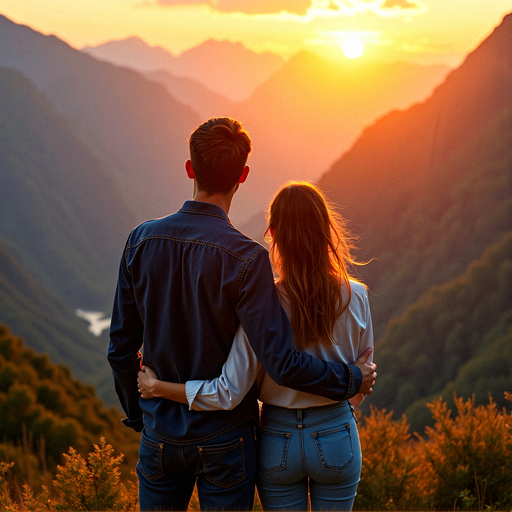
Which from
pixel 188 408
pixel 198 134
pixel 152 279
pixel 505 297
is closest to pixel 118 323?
pixel 152 279

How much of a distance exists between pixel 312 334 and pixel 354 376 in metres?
0.22

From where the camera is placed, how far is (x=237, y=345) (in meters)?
2.17

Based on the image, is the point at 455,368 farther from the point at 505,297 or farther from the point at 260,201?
the point at 260,201

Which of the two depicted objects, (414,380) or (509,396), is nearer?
A: (509,396)

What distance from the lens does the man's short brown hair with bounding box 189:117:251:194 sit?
213 centimetres

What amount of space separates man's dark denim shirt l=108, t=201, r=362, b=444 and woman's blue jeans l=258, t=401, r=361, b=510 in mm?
117

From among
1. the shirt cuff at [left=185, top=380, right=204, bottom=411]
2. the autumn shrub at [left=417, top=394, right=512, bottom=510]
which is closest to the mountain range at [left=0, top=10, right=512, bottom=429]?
the shirt cuff at [left=185, top=380, right=204, bottom=411]

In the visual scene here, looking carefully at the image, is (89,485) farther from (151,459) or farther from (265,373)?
(265,373)

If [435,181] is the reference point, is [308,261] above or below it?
below

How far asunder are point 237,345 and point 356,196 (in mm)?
81153

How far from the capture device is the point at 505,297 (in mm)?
49844

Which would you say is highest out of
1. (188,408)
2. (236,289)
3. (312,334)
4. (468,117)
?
(468,117)

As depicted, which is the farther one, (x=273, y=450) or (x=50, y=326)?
(x=50, y=326)

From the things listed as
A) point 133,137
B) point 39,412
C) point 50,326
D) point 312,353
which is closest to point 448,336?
point 39,412
